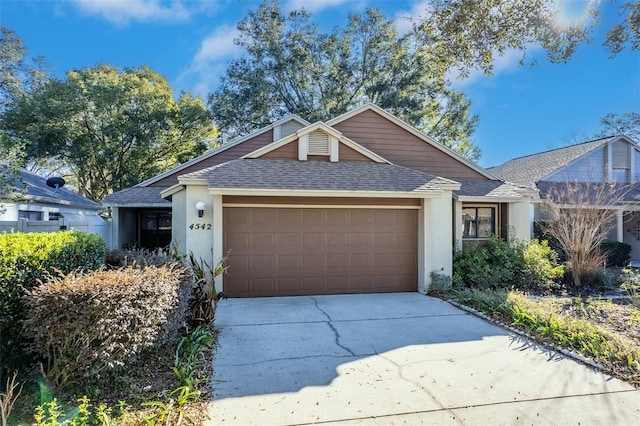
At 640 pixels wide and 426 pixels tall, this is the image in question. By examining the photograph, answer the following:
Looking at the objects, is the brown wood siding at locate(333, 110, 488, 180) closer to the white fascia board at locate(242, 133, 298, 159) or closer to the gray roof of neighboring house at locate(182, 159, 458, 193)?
the gray roof of neighboring house at locate(182, 159, 458, 193)

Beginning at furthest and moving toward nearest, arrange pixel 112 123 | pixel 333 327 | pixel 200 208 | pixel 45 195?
pixel 112 123
pixel 45 195
pixel 200 208
pixel 333 327

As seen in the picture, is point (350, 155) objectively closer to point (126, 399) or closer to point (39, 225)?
point (39, 225)

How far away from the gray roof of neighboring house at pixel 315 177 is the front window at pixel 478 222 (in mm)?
3204

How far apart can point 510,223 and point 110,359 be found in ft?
39.2

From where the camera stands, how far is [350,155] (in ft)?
35.7

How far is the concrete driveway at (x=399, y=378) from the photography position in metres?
3.59

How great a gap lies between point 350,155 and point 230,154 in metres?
4.72

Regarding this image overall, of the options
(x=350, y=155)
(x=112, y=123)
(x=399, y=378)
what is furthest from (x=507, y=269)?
(x=112, y=123)

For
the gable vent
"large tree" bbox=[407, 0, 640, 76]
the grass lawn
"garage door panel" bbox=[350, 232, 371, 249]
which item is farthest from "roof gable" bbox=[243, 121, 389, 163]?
the grass lawn

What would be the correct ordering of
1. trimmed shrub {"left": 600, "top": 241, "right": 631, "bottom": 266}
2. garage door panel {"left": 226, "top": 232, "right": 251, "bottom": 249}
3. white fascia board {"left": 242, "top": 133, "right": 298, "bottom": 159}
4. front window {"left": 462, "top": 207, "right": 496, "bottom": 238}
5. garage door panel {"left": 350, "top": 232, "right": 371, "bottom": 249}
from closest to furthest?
1. garage door panel {"left": 226, "top": 232, "right": 251, "bottom": 249}
2. garage door panel {"left": 350, "top": 232, "right": 371, "bottom": 249}
3. white fascia board {"left": 242, "top": 133, "right": 298, "bottom": 159}
4. front window {"left": 462, "top": 207, "right": 496, "bottom": 238}
5. trimmed shrub {"left": 600, "top": 241, "right": 631, "bottom": 266}

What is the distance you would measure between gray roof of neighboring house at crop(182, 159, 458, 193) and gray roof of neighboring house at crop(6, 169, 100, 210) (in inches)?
303

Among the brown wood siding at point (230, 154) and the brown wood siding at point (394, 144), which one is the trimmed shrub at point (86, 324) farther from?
the brown wood siding at point (394, 144)

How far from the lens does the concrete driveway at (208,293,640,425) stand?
3588 mm

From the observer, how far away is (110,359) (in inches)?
149
